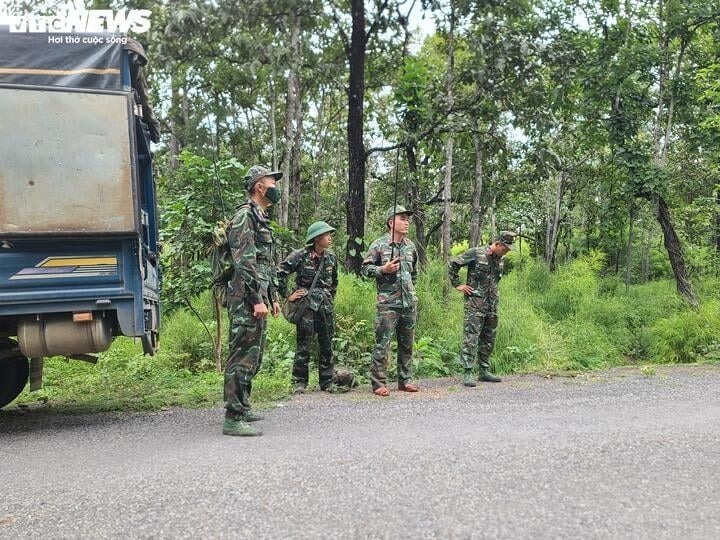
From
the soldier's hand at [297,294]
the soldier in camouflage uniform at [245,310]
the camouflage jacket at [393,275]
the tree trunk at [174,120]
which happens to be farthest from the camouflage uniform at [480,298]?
the tree trunk at [174,120]

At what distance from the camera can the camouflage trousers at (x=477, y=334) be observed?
6855 mm

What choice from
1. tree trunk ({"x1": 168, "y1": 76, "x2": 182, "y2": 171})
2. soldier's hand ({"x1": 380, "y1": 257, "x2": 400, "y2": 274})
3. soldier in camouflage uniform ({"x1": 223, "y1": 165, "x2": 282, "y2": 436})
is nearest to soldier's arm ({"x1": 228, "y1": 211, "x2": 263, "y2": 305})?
soldier in camouflage uniform ({"x1": 223, "y1": 165, "x2": 282, "y2": 436})

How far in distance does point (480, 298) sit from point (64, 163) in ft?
14.9

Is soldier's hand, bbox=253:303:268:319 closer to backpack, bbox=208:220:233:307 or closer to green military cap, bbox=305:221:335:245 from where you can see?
backpack, bbox=208:220:233:307

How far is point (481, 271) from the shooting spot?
6984 millimetres

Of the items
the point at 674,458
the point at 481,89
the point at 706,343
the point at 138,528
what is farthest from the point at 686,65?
the point at 138,528

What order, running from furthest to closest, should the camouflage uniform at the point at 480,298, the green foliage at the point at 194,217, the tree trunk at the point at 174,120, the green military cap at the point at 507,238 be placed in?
the tree trunk at the point at 174,120, the green foliage at the point at 194,217, the camouflage uniform at the point at 480,298, the green military cap at the point at 507,238

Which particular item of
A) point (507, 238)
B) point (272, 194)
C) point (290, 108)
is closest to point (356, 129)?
point (290, 108)

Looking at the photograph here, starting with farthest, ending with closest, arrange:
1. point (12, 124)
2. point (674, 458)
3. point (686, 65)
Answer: point (686, 65)
point (12, 124)
point (674, 458)

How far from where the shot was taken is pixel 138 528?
2725 millimetres

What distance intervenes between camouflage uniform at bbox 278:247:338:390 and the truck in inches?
76.9

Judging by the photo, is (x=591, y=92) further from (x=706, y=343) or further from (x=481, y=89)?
(x=706, y=343)

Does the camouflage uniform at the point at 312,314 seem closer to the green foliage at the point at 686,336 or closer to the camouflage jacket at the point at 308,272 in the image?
the camouflage jacket at the point at 308,272

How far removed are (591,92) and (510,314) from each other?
6.17 metres
